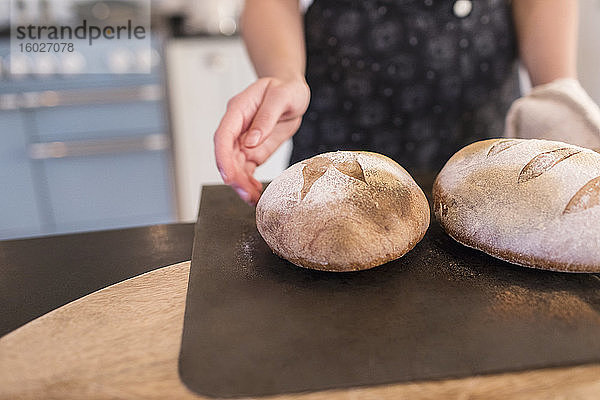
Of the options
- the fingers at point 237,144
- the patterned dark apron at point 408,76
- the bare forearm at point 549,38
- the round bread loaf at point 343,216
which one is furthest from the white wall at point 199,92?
the round bread loaf at point 343,216

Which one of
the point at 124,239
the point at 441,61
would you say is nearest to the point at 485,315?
the point at 124,239

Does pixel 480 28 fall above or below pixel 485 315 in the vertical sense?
above

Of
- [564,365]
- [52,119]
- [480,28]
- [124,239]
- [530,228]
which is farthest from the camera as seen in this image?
[52,119]

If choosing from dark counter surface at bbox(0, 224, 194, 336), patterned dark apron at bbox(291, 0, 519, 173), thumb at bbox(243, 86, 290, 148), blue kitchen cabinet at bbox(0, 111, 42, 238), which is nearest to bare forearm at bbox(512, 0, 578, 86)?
patterned dark apron at bbox(291, 0, 519, 173)

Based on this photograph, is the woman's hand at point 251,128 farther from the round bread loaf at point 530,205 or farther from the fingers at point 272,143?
the round bread loaf at point 530,205

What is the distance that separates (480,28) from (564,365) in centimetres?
83

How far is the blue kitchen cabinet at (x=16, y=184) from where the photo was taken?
6.15ft

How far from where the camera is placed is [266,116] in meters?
0.72

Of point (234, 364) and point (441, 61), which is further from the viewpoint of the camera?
point (441, 61)

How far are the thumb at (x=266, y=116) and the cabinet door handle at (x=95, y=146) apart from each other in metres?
1.36

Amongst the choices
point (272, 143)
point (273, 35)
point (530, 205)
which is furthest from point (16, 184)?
point (530, 205)

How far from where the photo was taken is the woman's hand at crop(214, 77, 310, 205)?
67cm

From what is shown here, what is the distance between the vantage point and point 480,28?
1.02m

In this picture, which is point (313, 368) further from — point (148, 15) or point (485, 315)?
point (148, 15)
